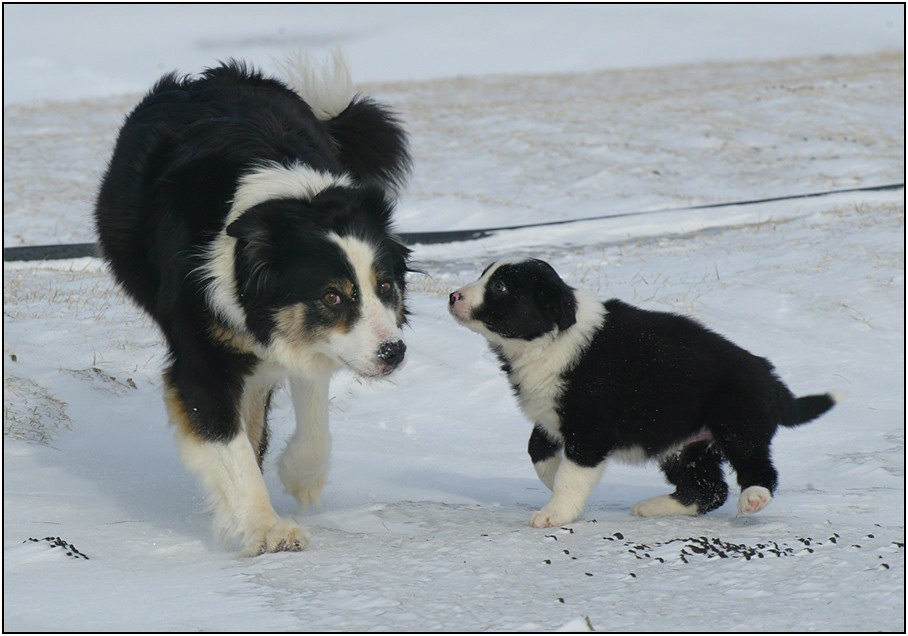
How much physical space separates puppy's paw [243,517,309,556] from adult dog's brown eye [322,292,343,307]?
3.15ft

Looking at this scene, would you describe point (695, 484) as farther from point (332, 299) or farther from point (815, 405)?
point (332, 299)

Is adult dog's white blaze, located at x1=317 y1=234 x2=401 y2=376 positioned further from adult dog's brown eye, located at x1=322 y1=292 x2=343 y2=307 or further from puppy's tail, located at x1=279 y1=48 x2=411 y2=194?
puppy's tail, located at x1=279 y1=48 x2=411 y2=194

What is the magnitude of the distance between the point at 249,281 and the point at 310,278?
291mm

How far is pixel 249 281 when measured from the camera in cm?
507

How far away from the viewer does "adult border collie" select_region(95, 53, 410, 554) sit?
16.4ft

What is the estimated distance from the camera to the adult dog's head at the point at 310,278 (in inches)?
194

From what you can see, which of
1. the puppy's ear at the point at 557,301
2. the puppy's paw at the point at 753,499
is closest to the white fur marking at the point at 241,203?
the puppy's ear at the point at 557,301

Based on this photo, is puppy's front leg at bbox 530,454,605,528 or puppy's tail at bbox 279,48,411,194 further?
puppy's tail at bbox 279,48,411,194

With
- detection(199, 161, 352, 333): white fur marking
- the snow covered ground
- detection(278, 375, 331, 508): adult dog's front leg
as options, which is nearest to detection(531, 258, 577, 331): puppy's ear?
the snow covered ground

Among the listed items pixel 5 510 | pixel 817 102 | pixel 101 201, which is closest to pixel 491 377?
pixel 101 201

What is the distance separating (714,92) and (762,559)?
993 inches

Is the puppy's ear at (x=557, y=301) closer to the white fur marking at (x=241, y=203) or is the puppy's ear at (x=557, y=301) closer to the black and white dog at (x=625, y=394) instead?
the black and white dog at (x=625, y=394)

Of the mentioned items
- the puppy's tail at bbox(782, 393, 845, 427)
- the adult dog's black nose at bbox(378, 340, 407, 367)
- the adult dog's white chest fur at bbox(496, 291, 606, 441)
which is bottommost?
the puppy's tail at bbox(782, 393, 845, 427)

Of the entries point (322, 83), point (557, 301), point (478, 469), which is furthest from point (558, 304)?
point (322, 83)
